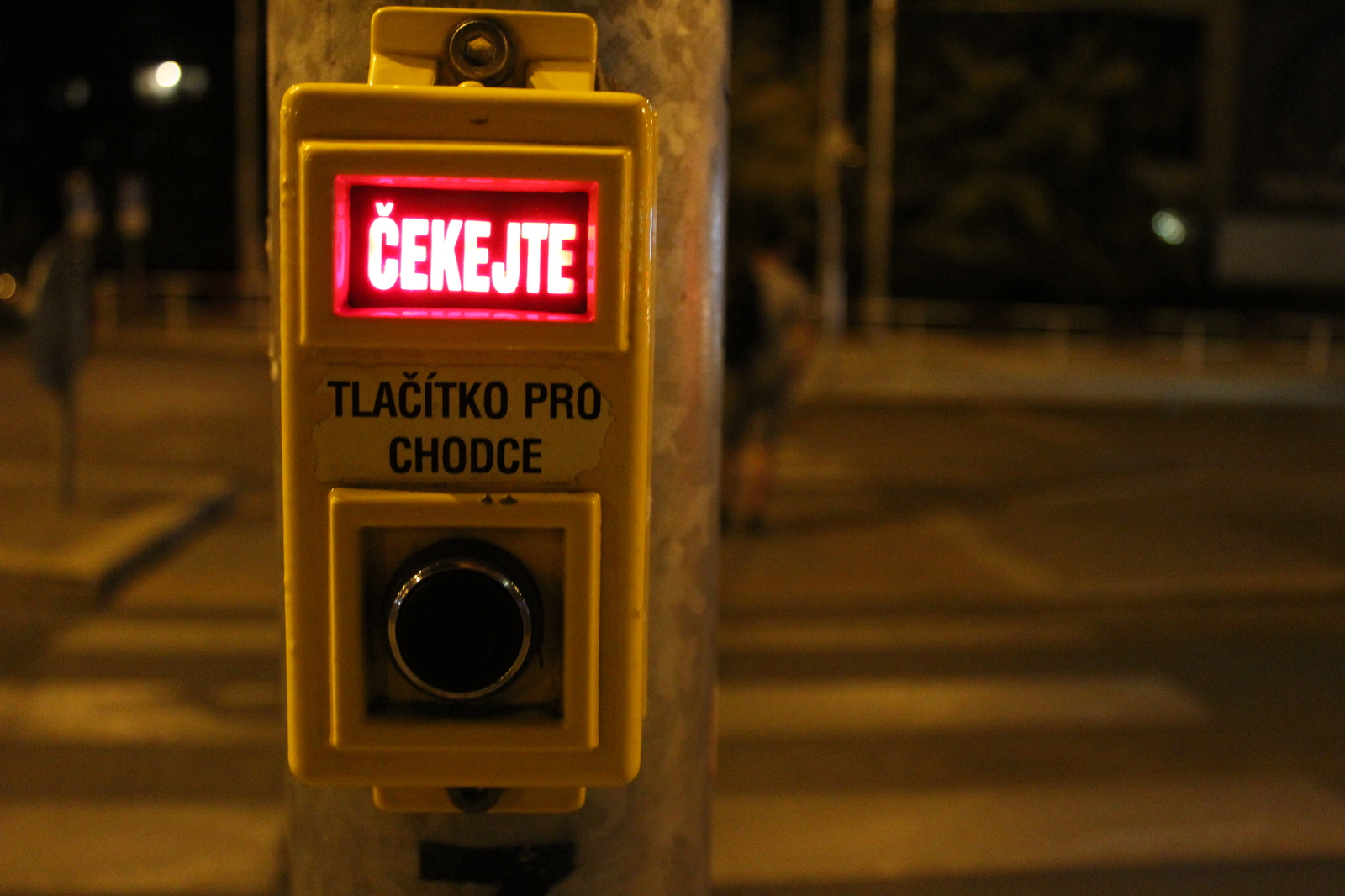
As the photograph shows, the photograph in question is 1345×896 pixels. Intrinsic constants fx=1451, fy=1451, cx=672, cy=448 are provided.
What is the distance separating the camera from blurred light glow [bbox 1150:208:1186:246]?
39.2 meters

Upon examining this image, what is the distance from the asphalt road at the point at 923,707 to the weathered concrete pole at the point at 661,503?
2509mm

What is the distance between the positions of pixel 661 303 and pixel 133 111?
1803 inches

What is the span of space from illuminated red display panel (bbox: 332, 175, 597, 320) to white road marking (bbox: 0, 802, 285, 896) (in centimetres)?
306

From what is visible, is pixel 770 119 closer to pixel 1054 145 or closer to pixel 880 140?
pixel 1054 145

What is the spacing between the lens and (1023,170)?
112 feet

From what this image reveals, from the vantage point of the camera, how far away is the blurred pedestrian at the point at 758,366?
29.9ft

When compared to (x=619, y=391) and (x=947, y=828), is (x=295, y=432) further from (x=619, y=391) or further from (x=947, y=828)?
(x=947, y=828)

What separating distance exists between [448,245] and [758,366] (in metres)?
7.64

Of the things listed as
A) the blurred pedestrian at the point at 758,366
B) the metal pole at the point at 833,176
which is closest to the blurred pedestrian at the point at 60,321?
the blurred pedestrian at the point at 758,366

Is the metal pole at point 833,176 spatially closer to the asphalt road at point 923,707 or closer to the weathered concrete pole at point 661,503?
the asphalt road at point 923,707

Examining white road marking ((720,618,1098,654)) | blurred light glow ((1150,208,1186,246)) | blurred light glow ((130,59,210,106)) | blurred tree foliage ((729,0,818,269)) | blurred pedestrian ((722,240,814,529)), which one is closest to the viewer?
white road marking ((720,618,1098,654))

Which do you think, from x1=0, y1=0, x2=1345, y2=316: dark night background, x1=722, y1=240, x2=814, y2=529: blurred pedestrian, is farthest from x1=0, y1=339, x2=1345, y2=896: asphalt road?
x1=0, y1=0, x2=1345, y2=316: dark night background

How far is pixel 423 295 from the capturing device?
5.28ft

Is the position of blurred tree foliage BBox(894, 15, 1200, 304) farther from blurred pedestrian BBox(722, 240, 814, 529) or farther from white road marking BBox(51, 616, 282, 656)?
white road marking BBox(51, 616, 282, 656)
